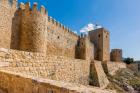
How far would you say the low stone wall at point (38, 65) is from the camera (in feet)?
15.2

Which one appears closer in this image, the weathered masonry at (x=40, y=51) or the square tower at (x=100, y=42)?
the weathered masonry at (x=40, y=51)

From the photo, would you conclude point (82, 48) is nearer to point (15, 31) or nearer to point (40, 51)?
point (40, 51)

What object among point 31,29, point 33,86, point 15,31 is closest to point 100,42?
point 31,29

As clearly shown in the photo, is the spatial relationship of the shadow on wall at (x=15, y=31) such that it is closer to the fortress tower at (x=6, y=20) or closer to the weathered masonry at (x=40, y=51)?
the weathered masonry at (x=40, y=51)

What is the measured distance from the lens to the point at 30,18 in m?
11.6

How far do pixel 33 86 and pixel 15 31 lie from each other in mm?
9651

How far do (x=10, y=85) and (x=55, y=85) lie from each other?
5.01 ft

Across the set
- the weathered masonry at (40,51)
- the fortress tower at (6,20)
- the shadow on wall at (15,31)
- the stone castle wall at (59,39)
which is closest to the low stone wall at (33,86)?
the weathered masonry at (40,51)

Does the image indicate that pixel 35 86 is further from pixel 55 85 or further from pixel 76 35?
pixel 76 35

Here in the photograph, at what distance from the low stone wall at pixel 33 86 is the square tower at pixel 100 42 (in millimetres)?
23170

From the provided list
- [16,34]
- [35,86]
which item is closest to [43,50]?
[16,34]

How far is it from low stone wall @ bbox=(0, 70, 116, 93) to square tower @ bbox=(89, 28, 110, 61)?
23170mm

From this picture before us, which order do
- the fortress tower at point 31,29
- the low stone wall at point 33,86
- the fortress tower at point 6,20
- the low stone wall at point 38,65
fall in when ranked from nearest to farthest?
the low stone wall at point 33,86 < the low stone wall at point 38,65 < the fortress tower at point 6,20 < the fortress tower at point 31,29

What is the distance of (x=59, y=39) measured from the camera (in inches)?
684
